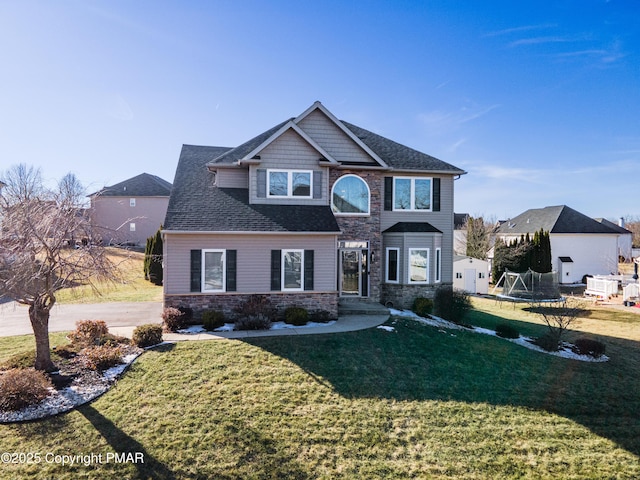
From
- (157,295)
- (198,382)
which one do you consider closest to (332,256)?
(198,382)

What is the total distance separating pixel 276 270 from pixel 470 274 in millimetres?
20479

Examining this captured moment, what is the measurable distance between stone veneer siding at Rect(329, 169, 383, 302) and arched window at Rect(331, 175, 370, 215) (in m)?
0.19

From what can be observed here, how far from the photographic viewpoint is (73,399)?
754 cm

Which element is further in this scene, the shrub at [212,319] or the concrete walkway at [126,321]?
the shrub at [212,319]

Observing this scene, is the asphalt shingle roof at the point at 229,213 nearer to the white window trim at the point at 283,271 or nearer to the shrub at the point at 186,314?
the white window trim at the point at 283,271

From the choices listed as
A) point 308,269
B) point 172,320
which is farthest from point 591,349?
point 172,320

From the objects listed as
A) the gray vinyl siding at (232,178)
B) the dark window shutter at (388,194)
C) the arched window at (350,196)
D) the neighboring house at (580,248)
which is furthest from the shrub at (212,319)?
the neighboring house at (580,248)

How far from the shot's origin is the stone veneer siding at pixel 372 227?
1541 cm

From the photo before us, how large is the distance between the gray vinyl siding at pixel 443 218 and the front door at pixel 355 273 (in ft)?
5.95

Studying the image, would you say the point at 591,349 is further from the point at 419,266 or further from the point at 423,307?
the point at 419,266

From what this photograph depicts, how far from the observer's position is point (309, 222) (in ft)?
44.3

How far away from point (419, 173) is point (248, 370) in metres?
11.9

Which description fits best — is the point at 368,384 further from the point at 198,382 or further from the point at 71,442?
the point at 71,442

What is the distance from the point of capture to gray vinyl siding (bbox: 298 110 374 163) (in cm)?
1522
